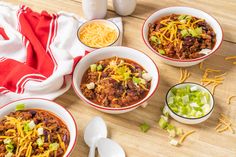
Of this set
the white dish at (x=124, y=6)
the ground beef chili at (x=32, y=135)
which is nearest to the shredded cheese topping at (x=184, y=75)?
the white dish at (x=124, y=6)

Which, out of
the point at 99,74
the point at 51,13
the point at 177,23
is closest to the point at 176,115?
the point at 99,74

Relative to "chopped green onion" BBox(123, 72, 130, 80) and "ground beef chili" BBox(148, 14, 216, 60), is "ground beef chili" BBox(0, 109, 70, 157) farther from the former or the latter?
"ground beef chili" BBox(148, 14, 216, 60)

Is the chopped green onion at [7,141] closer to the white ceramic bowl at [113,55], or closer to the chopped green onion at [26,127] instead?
the chopped green onion at [26,127]

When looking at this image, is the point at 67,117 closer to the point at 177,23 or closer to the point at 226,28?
the point at 177,23

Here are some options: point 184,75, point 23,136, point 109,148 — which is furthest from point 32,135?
point 184,75

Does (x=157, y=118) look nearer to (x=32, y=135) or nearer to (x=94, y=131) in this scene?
(x=94, y=131)

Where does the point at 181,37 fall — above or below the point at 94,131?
above
